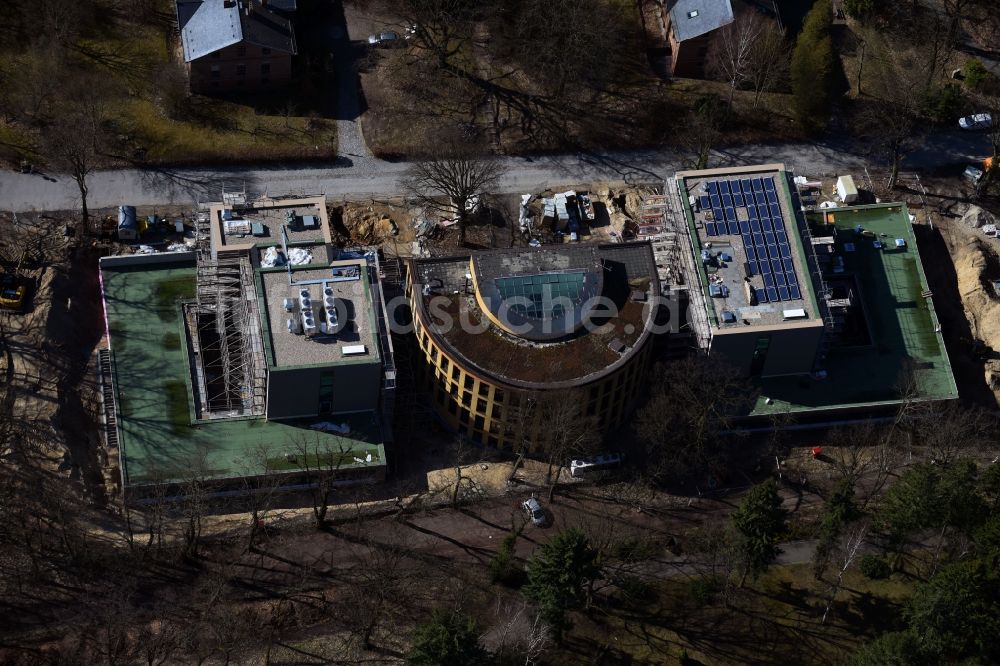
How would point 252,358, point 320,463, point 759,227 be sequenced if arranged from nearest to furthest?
point 320,463 < point 252,358 < point 759,227

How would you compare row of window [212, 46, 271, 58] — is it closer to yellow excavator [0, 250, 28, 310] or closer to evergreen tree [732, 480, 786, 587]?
yellow excavator [0, 250, 28, 310]

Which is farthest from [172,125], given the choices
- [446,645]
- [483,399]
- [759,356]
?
[446,645]

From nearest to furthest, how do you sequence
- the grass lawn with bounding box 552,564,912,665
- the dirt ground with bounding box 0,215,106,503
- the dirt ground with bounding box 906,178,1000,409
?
the grass lawn with bounding box 552,564,912,665 < the dirt ground with bounding box 0,215,106,503 < the dirt ground with bounding box 906,178,1000,409

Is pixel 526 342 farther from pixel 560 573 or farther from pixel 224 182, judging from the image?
pixel 224 182

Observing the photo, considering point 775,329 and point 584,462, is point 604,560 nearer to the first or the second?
point 584,462

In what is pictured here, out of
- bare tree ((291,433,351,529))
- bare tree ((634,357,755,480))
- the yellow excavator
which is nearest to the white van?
bare tree ((634,357,755,480))

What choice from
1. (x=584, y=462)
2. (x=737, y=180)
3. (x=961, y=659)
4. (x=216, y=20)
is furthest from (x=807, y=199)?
(x=216, y=20)
